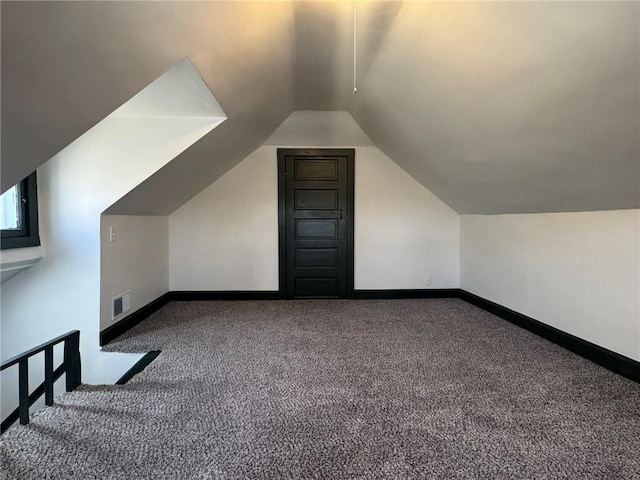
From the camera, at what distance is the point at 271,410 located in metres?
1.74

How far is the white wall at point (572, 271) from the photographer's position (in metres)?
2.10

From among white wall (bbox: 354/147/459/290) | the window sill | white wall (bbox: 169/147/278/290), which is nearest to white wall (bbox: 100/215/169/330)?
white wall (bbox: 169/147/278/290)

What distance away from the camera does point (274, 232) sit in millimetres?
4199

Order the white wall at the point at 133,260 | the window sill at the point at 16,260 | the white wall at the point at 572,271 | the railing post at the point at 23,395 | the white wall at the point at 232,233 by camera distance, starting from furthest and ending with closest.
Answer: the white wall at the point at 232,233
the white wall at the point at 133,260
the window sill at the point at 16,260
the white wall at the point at 572,271
the railing post at the point at 23,395

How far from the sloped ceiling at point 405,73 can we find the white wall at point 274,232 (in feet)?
3.71

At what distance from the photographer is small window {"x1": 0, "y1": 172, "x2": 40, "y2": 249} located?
2355 mm

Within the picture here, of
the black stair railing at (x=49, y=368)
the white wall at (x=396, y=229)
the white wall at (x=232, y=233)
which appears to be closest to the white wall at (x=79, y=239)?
the black stair railing at (x=49, y=368)

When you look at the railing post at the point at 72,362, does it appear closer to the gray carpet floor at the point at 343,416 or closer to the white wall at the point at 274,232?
the gray carpet floor at the point at 343,416

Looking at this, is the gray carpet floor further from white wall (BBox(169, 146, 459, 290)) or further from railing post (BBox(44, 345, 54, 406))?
white wall (BBox(169, 146, 459, 290))

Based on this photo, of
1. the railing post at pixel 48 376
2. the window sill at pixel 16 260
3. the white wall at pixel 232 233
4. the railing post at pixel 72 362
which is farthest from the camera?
the white wall at pixel 232 233

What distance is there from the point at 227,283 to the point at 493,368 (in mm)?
3118

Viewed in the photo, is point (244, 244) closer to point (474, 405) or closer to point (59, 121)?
point (59, 121)

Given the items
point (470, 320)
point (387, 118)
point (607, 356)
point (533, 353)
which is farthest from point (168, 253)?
point (607, 356)

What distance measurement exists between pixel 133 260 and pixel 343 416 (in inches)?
102
